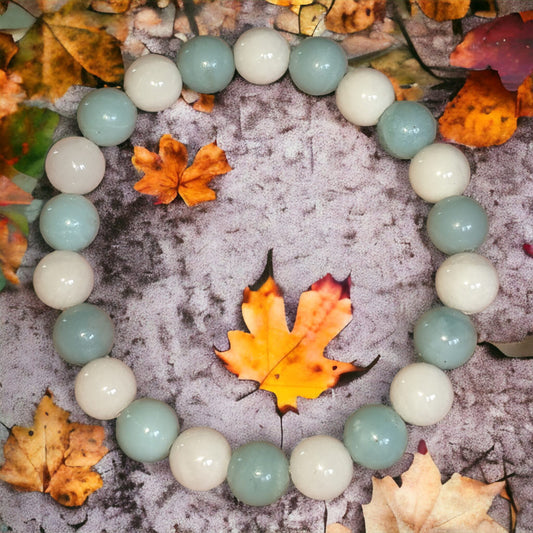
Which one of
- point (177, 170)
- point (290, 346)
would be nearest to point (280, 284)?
point (290, 346)

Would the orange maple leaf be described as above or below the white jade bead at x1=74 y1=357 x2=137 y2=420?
above

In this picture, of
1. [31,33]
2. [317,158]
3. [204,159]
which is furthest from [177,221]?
[31,33]

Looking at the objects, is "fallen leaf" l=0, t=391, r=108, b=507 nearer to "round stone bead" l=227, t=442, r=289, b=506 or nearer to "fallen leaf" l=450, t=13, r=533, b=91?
"round stone bead" l=227, t=442, r=289, b=506

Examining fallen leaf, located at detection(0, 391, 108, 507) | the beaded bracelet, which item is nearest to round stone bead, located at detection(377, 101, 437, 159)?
the beaded bracelet

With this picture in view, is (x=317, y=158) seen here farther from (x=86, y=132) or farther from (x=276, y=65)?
(x=86, y=132)

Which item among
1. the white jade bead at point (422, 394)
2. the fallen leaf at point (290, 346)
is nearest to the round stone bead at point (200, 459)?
the fallen leaf at point (290, 346)
